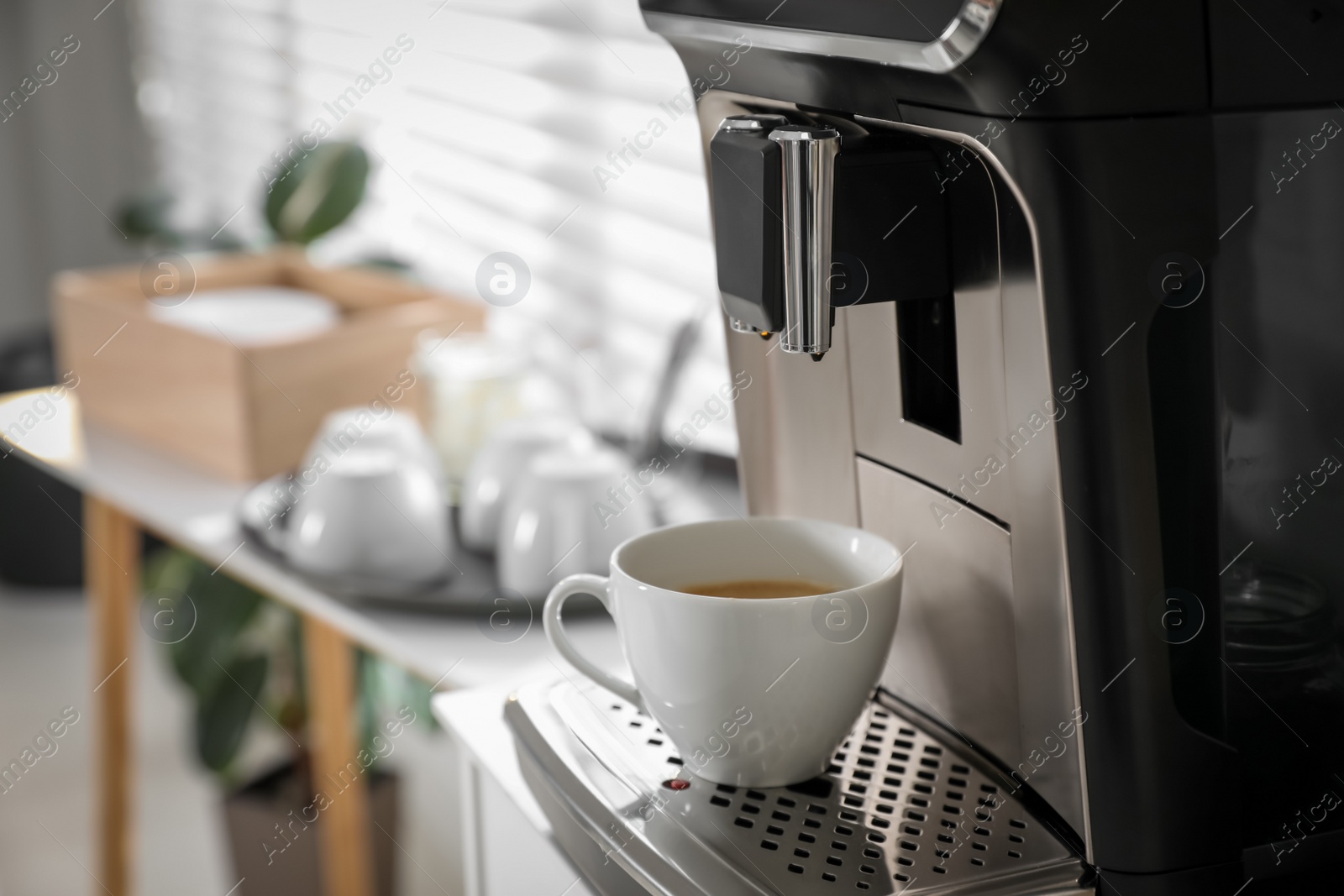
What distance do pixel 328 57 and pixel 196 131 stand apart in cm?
65

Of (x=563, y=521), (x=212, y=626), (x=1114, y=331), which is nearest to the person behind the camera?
(x=1114, y=331)

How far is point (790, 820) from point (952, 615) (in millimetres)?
108

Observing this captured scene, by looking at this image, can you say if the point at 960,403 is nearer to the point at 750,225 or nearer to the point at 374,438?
the point at 750,225

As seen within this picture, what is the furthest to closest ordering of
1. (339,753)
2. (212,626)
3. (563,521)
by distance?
(212,626)
(339,753)
(563,521)

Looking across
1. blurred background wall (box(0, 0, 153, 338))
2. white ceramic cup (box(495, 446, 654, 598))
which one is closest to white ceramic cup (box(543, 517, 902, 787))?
white ceramic cup (box(495, 446, 654, 598))

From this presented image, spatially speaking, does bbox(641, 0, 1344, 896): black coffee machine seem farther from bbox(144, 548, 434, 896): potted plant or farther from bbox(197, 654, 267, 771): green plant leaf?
bbox(197, 654, 267, 771): green plant leaf

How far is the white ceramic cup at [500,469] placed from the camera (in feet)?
3.31

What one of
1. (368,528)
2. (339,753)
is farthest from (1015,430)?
(339,753)

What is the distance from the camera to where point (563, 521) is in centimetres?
93

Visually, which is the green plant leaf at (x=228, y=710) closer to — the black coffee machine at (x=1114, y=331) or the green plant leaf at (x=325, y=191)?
the green plant leaf at (x=325, y=191)

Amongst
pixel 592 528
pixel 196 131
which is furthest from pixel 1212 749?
pixel 196 131

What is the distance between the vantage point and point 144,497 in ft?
4.00

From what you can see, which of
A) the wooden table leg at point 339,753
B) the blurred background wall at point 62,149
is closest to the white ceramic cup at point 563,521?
the wooden table leg at point 339,753

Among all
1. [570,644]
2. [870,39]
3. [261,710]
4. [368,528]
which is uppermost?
[870,39]
